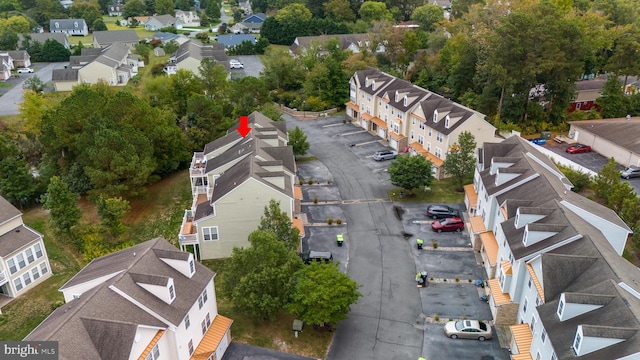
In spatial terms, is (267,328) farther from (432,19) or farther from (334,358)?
(432,19)

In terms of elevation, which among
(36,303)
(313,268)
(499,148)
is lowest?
(36,303)

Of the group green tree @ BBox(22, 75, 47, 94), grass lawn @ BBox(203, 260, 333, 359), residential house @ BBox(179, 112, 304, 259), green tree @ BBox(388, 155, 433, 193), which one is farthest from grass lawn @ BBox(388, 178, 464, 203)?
green tree @ BBox(22, 75, 47, 94)

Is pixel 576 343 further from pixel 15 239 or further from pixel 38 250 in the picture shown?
pixel 15 239

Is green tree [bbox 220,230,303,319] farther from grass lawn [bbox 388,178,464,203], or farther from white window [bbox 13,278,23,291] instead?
grass lawn [bbox 388,178,464,203]

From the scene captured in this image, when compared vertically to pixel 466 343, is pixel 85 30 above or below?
above

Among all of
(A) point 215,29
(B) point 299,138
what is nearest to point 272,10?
(A) point 215,29

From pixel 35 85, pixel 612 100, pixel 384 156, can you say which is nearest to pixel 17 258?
pixel 384 156

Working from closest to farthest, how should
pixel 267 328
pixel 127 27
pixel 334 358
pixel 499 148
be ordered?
pixel 334 358 → pixel 267 328 → pixel 499 148 → pixel 127 27
